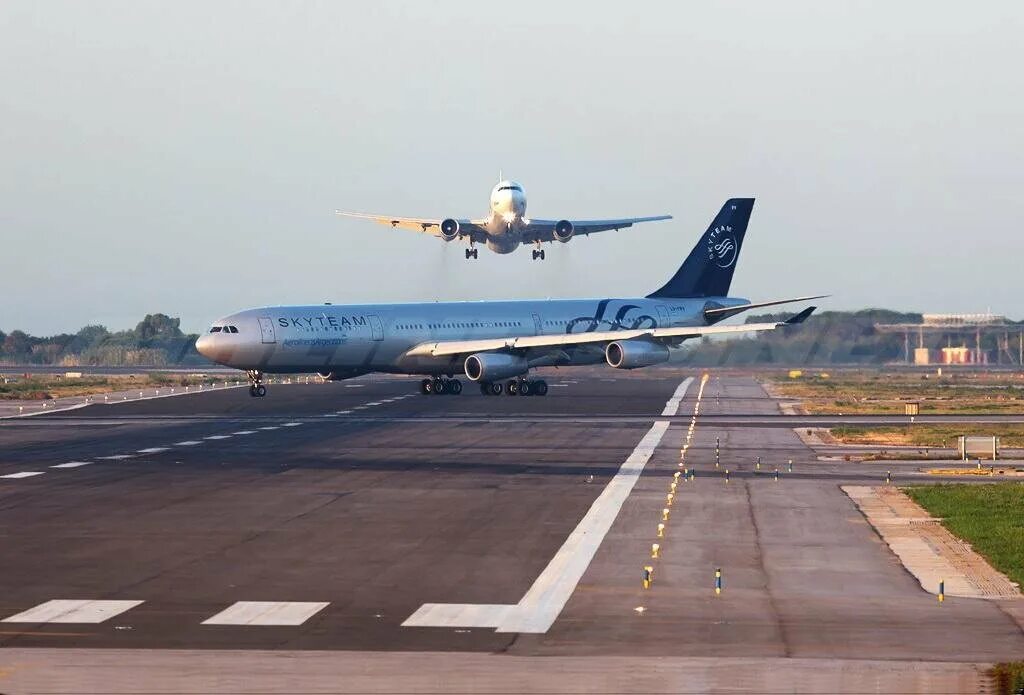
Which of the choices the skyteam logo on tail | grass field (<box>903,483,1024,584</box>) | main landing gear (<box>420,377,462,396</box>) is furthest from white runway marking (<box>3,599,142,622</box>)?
the skyteam logo on tail

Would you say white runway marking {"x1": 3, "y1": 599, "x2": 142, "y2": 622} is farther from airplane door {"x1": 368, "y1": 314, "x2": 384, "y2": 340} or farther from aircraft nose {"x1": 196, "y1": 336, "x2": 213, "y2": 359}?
airplane door {"x1": 368, "y1": 314, "x2": 384, "y2": 340}

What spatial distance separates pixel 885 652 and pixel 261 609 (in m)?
7.22

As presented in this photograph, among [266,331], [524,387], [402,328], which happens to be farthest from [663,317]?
[266,331]

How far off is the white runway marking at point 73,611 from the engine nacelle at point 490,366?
5970 cm

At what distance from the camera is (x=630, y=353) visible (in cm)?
8025

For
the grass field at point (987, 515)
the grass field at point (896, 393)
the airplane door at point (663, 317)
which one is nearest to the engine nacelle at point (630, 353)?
the airplane door at point (663, 317)

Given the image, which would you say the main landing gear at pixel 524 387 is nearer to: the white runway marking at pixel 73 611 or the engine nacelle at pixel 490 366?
the engine nacelle at pixel 490 366

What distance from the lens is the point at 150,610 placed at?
19.0 meters

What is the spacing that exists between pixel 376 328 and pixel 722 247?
24.8 meters

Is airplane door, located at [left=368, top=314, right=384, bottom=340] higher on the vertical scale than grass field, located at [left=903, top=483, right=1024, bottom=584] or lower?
higher

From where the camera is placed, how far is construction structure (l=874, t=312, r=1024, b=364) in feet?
531

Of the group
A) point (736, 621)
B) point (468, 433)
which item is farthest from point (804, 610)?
point (468, 433)

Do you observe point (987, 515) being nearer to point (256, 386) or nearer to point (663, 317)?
point (256, 386)

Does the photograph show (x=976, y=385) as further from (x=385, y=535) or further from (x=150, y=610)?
(x=150, y=610)
